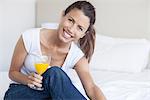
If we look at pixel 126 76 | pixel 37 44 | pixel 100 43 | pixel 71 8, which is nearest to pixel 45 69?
pixel 37 44

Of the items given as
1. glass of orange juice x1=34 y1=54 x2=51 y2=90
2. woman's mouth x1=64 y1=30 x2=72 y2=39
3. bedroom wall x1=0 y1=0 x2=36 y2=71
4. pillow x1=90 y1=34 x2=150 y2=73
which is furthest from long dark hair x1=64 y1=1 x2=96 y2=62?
bedroom wall x1=0 y1=0 x2=36 y2=71

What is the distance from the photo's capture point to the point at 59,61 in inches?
59.6

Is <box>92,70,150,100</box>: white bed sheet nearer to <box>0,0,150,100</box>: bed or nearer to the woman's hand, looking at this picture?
→ <box>0,0,150,100</box>: bed

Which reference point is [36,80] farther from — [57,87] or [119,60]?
[119,60]

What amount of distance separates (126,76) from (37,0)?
1.22 metres

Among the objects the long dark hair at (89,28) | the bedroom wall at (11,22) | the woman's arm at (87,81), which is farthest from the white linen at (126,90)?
the bedroom wall at (11,22)

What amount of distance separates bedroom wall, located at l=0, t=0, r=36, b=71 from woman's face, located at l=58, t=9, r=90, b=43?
139 centimetres

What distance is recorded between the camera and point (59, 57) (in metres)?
1.52

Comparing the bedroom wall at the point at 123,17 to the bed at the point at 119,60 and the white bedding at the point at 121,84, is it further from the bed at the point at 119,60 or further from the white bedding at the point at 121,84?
the white bedding at the point at 121,84

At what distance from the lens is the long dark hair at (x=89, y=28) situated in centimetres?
141

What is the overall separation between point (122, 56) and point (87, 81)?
0.93 meters

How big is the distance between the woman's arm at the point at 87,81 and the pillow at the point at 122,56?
849 mm

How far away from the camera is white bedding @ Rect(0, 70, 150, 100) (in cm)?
162

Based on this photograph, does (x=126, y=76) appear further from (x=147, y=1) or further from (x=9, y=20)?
(x=9, y=20)
